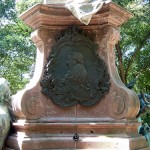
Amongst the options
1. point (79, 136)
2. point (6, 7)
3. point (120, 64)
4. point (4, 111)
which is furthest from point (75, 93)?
point (6, 7)

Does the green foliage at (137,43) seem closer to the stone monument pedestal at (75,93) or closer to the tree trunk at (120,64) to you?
the tree trunk at (120,64)

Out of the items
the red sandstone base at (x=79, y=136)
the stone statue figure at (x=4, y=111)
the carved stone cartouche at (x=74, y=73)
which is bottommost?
the red sandstone base at (x=79, y=136)

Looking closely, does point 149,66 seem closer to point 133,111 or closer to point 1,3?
point 1,3

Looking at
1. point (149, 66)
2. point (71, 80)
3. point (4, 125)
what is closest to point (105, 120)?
point (71, 80)

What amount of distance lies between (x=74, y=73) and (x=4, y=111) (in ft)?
4.41

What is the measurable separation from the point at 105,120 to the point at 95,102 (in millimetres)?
337

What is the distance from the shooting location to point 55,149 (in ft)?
19.1

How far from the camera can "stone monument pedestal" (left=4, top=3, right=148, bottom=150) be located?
5.89m

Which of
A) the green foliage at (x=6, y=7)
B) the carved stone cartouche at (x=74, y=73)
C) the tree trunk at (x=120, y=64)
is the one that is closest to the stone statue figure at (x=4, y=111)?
the carved stone cartouche at (x=74, y=73)

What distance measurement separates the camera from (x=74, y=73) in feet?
20.3

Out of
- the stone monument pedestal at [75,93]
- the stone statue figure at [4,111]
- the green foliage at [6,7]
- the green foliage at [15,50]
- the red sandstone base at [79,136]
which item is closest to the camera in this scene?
the red sandstone base at [79,136]

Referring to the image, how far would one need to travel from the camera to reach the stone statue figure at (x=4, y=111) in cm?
618

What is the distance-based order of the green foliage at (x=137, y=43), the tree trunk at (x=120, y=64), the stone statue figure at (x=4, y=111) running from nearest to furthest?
the stone statue figure at (x=4, y=111), the tree trunk at (x=120, y=64), the green foliage at (x=137, y=43)

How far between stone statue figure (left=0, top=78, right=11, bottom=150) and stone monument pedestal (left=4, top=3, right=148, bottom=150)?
0.15 m
